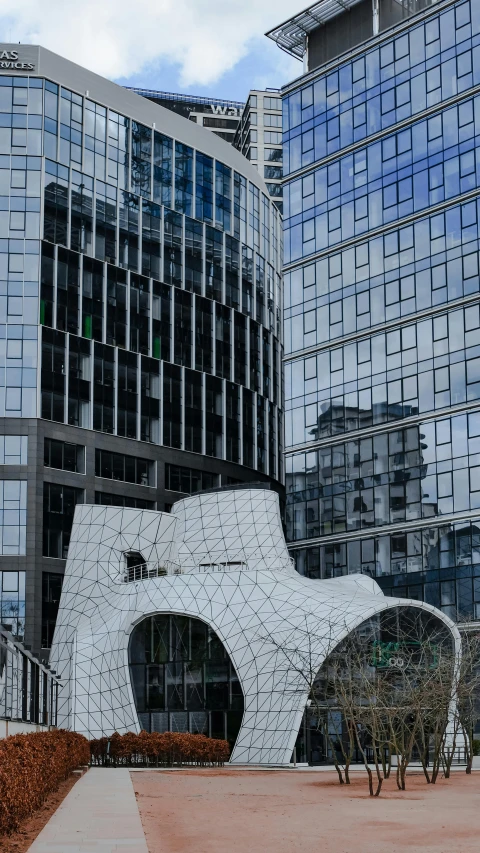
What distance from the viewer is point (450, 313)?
255ft

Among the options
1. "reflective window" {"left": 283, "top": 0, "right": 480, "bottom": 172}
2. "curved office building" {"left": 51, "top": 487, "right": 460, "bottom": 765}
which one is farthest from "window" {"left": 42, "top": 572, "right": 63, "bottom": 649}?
"reflective window" {"left": 283, "top": 0, "right": 480, "bottom": 172}

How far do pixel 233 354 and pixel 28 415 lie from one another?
24.7m

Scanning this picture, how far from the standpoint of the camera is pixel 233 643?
6016cm

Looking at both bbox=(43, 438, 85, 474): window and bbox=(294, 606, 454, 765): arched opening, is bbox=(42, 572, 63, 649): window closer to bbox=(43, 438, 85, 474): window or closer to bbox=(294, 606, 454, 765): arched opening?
bbox=(43, 438, 85, 474): window

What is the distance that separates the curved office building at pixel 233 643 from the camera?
190ft

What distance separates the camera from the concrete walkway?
19.3 m

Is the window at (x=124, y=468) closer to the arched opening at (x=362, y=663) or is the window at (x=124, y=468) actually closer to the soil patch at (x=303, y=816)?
the arched opening at (x=362, y=663)

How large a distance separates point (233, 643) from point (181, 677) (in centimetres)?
397

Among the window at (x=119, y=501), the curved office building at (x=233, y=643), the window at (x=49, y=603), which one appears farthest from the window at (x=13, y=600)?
the curved office building at (x=233, y=643)

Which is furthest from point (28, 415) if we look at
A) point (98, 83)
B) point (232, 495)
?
point (98, 83)

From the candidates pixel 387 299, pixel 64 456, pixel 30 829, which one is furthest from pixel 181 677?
pixel 30 829

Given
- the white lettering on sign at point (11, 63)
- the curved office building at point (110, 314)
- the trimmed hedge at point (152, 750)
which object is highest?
the white lettering on sign at point (11, 63)

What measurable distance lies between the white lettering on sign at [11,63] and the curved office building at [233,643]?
144 feet

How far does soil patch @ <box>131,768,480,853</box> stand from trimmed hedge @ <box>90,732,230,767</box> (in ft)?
32.7
